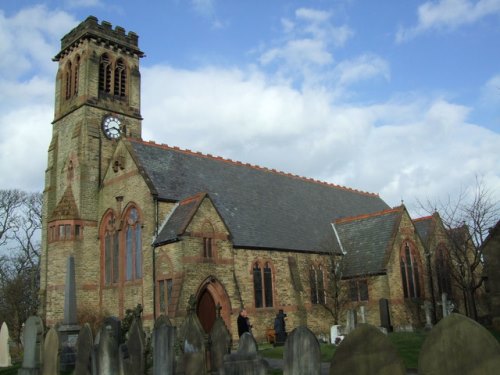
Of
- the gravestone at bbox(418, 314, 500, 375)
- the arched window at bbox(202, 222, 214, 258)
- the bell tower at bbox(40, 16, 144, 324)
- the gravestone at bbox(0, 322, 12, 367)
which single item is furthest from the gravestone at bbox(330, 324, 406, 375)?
the bell tower at bbox(40, 16, 144, 324)

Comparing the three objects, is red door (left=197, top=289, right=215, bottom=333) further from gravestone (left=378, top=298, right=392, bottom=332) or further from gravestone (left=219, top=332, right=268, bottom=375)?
gravestone (left=219, top=332, right=268, bottom=375)

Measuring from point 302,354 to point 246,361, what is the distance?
85.6 inches

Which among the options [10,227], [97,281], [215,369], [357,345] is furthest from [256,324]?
[10,227]

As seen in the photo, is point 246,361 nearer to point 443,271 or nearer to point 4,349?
point 4,349

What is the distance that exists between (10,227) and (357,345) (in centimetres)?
5043

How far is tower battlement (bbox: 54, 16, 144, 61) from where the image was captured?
33.9m

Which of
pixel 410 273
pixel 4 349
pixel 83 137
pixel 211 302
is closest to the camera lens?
pixel 4 349

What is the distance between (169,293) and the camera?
24828 millimetres

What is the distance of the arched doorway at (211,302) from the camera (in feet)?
83.1

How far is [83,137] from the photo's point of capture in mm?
31641

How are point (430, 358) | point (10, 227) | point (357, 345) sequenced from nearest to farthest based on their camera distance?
point (430, 358), point (357, 345), point (10, 227)

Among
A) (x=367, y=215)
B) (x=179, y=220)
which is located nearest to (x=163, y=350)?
(x=179, y=220)

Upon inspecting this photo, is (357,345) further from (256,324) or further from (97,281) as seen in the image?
(97,281)

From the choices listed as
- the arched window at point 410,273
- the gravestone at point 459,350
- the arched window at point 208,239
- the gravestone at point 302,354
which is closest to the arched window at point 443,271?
the arched window at point 410,273
